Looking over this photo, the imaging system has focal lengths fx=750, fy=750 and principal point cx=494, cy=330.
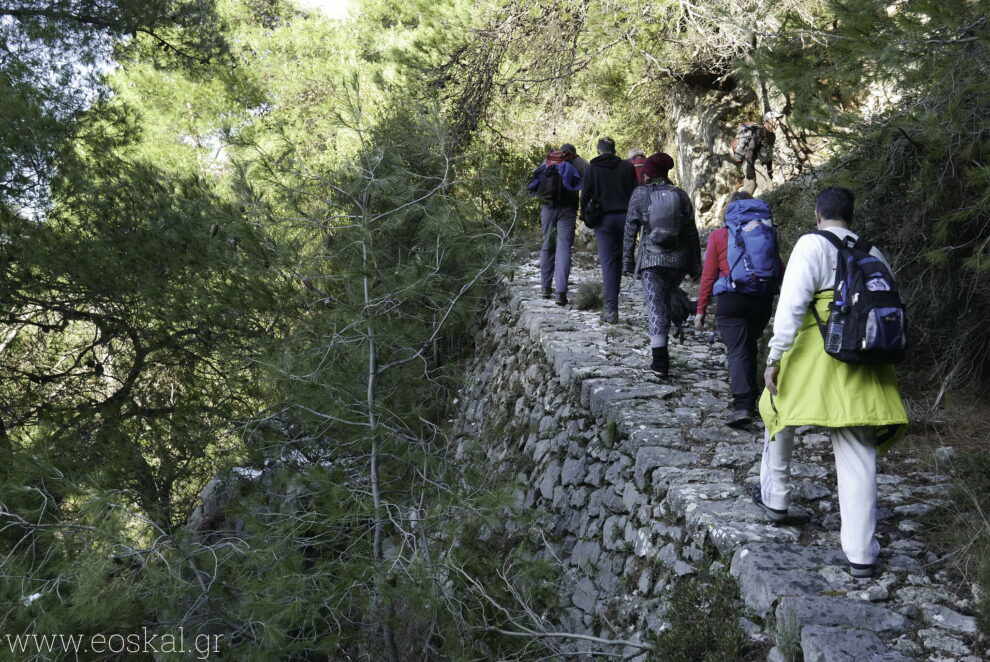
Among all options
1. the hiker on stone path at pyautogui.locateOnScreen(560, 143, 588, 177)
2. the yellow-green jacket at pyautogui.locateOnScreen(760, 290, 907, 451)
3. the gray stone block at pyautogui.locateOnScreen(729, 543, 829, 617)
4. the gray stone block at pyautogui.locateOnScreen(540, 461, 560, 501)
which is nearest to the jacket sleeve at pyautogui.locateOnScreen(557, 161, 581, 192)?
the hiker on stone path at pyautogui.locateOnScreen(560, 143, 588, 177)

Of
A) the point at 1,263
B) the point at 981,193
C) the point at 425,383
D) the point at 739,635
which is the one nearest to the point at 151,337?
the point at 1,263

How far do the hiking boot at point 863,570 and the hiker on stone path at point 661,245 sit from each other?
3.06 metres

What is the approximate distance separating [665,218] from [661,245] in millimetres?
227

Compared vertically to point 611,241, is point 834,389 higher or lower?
lower

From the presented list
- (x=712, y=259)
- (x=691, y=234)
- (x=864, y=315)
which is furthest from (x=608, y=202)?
(x=864, y=315)

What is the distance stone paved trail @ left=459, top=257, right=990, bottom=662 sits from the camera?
327 centimetres

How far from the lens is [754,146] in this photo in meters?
11.9

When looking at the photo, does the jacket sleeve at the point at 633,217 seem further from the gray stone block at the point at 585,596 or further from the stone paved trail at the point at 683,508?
the gray stone block at the point at 585,596

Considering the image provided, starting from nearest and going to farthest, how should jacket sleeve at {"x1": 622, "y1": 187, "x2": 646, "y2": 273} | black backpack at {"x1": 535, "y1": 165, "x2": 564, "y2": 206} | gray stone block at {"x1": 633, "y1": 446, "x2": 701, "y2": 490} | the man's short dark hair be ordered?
the man's short dark hair
gray stone block at {"x1": 633, "y1": 446, "x2": 701, "y2": 490}
jacket sleeve at {"x1": 622, "y1": 187, "x2": 646, "y2": 273}
black backpack at {"x1": 535, "y1": 165, "x2": 564, "y2": 206}

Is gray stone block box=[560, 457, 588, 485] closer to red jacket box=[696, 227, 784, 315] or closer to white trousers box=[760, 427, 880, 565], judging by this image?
red jacket box=[696, 227, 784, 315]

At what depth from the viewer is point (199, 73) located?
32.1 feet

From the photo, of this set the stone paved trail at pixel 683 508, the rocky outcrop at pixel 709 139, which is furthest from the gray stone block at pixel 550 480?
the rocky outcrop at pixel 709 139

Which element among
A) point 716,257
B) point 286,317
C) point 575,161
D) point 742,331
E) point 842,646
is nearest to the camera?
point 842,646

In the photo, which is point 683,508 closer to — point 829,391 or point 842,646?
point 829,391
